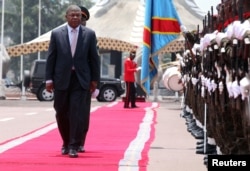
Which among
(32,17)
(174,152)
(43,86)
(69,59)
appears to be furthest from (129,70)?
(32,17)

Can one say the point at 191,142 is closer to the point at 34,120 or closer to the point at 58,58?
the point at 58,58

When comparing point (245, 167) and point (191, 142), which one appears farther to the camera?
point (191, 142)

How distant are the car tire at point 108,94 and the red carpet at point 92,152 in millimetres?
23526

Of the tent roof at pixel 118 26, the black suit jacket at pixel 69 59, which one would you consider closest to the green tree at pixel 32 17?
the tent roof at pixel 118 26

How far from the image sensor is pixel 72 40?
12.6 meters

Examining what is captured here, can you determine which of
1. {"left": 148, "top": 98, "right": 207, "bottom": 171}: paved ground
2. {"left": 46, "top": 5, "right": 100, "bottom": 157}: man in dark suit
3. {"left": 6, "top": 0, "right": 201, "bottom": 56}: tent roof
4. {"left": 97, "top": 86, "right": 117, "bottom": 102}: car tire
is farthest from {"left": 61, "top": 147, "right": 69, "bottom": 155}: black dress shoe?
{"left": 6, "top": 0, "right": 201, "bottom": 56}: tent roof

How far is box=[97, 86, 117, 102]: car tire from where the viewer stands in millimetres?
42188

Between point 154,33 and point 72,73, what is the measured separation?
22.3 ft

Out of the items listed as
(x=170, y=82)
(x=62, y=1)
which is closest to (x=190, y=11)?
(x=170, y=82)

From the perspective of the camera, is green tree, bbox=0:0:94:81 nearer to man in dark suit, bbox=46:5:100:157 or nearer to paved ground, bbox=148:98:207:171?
paved ground, bbox=148:98:207:171

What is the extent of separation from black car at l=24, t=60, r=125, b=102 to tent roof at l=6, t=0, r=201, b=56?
297 centimetres

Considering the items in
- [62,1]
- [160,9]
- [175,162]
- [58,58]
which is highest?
[62,1]

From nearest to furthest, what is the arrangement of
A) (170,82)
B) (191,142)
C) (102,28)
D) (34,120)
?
1. (191,142)
2. (34,120)
3. (170,82)
4. (102,28)

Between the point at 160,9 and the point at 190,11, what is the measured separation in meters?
32.2
